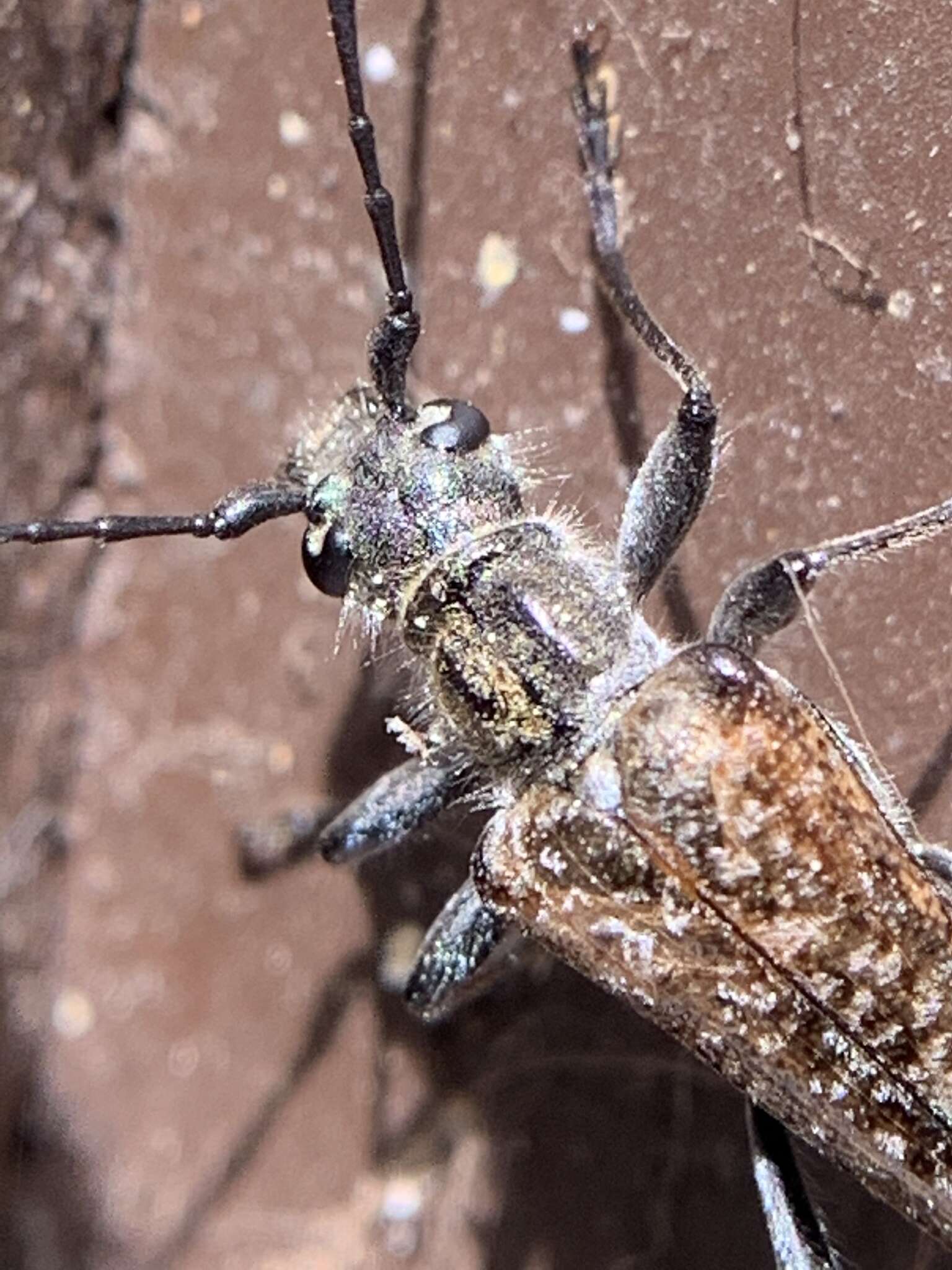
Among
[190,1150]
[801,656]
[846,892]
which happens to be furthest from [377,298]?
[190,1150]

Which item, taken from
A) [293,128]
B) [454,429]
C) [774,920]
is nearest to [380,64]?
[293,128]

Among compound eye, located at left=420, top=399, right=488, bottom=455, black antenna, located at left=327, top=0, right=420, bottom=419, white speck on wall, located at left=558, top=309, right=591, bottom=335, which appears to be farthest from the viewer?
white speck on wall, located at left=558, top=309, right=591, bottom=335

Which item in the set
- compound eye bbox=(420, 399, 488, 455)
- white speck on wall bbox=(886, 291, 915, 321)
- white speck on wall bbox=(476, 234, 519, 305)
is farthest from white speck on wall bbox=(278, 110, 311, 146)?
white speck on wall bbox=(886, 291, 915, 321)

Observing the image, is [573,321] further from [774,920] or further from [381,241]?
[774,920]

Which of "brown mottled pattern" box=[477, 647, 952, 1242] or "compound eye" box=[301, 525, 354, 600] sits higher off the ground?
"compound eye" box=[301, 525, 354, 600]

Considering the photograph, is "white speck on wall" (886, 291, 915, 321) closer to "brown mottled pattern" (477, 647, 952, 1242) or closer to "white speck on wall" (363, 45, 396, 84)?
"brown mottled pattern" (477, 647, 952, 1242)

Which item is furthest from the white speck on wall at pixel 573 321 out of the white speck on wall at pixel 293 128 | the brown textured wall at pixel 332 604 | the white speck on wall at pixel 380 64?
the white speck on wall at pixel 293 128

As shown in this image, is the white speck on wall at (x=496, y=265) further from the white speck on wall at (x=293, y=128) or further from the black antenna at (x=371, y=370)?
the white speck on wall at (x=293, y=128)
